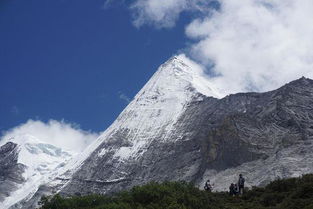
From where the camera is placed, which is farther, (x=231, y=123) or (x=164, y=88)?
(x=164, y=88)

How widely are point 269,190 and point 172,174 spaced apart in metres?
78.4

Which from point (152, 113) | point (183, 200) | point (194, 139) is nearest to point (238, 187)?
point (183, 200)

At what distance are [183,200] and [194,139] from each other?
98.1m

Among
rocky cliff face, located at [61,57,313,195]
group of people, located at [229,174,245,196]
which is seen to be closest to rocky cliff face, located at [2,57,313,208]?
rocky cliff face, located at [61,57,313,195]

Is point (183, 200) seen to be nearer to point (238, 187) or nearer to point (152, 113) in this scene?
point (238, 187)

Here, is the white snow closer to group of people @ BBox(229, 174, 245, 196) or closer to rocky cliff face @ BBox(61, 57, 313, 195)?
rocky cliff face @ BBox(61, 57, 313, 195)

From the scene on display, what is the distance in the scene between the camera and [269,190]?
139ft

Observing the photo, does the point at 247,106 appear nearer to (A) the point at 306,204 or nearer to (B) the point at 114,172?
(B) the point at 114,172

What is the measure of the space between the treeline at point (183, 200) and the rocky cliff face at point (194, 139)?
4376cm

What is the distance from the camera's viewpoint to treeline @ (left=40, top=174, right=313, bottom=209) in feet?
118

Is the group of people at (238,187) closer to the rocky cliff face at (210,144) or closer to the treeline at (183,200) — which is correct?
the treeline at (183,200)

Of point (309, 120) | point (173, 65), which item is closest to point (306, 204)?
point (309, 120)

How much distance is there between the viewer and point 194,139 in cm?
13500

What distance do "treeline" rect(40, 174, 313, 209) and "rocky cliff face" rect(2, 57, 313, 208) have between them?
144ft
